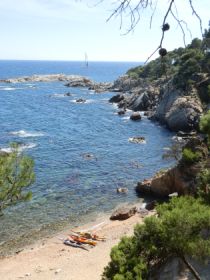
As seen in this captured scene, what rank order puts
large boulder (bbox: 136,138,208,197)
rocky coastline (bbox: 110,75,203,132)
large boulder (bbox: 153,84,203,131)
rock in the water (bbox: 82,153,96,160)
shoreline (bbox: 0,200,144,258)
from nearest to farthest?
shoreline (bbox: 0,200,144,258) → large boulder (bbox: 136,138,208,197) → rock in the water (bbox: 82,153,96,160) → large boulder (bbox: 153,84,203,131) → rocky coastline (bbox: 110,75,203,132)

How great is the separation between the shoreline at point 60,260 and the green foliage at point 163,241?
5.02 m

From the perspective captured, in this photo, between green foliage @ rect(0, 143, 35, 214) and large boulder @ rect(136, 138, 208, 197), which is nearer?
green foliage @ rect(0, 143, 35, 214)

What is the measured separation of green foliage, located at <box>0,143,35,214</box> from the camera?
1962 cm

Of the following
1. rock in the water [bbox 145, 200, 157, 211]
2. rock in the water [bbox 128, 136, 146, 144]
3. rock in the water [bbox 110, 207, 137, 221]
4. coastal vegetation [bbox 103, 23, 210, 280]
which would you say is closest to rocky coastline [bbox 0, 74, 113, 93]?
rock in the water [bbox 128, 136, 146, 144]

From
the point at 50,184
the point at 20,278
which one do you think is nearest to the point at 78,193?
the point at 50,184

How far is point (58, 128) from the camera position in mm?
68188

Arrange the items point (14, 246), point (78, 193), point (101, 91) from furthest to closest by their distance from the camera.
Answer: point (101, 91), point (78, 193), point (14, 246)

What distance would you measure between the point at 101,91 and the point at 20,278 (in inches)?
4094

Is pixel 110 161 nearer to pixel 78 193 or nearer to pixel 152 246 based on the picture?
pixel 78 193

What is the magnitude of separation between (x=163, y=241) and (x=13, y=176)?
8.50 metres

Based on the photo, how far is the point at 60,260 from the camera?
2577cm

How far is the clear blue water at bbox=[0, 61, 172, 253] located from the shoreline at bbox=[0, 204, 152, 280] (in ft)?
8.65

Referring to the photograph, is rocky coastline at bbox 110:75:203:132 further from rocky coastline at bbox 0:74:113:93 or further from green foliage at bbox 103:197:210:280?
rocky coastline at bbox 0:74:113:93

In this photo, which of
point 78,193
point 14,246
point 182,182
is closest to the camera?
point 14,246
